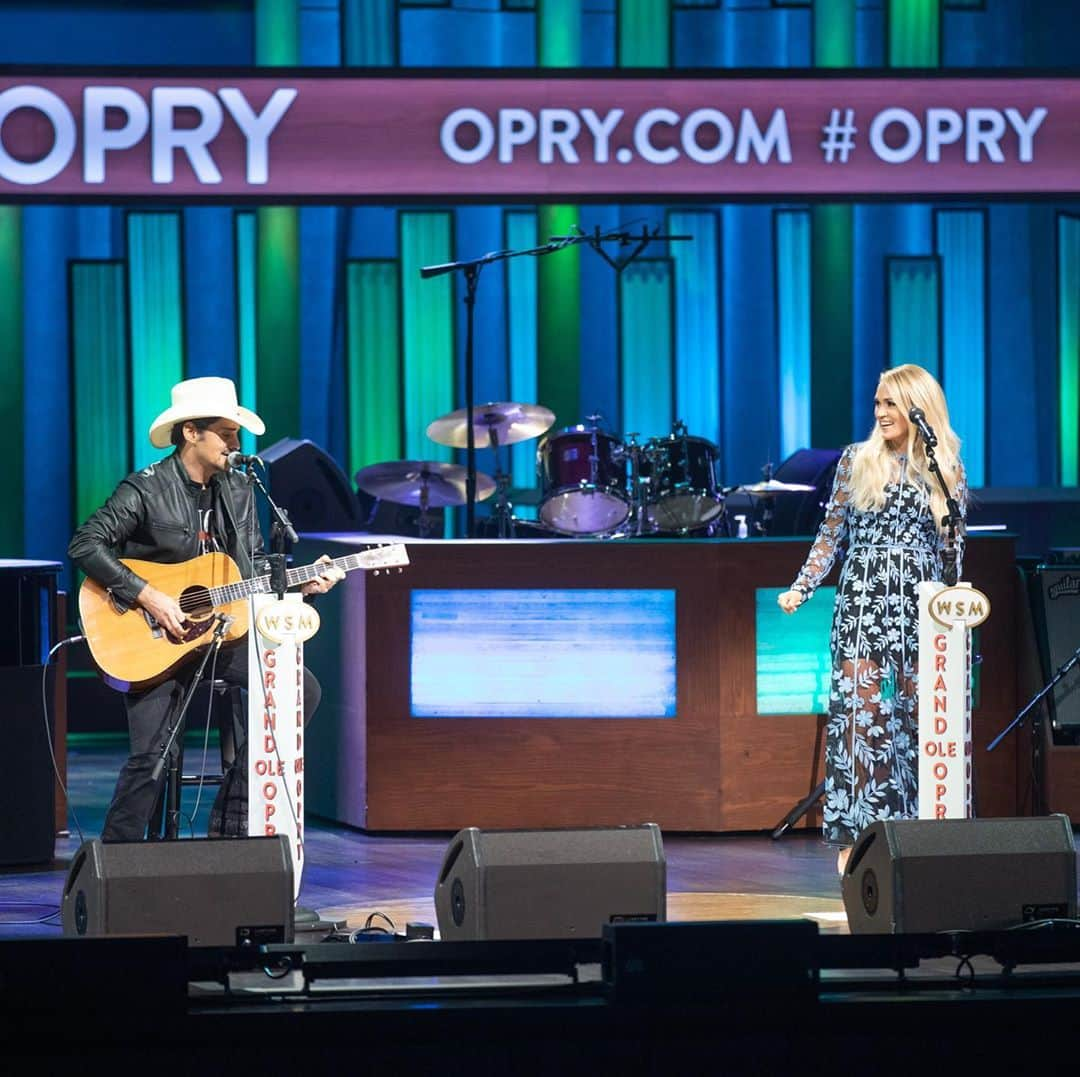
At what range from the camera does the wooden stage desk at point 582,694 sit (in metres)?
7.80

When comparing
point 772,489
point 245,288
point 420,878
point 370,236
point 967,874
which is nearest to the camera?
point 967,874

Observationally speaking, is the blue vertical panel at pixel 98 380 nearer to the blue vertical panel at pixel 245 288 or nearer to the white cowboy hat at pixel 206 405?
the blue vertical panel at pixel 245 288

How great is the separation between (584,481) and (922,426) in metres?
4.41

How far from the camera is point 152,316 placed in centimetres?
1202

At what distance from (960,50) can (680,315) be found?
242 centimetres

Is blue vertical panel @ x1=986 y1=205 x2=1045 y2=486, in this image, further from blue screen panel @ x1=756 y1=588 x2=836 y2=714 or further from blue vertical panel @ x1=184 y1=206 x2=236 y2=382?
blue screen panel @ x1=756 y1=588 x2=836 y2=714

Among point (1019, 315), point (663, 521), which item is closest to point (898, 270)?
point (1019, 315)

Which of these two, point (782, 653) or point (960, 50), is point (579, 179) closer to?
point (782, 653)

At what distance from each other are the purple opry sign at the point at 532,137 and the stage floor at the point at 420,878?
247cm

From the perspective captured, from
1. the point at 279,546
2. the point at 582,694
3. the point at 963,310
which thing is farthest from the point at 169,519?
the point at 963,310

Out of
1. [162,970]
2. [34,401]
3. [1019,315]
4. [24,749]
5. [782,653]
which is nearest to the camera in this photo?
[162,970]

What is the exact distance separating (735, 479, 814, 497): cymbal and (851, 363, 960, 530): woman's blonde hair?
15.2 ft

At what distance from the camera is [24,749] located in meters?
7.14

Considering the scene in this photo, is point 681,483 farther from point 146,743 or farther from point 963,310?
point 146,743
